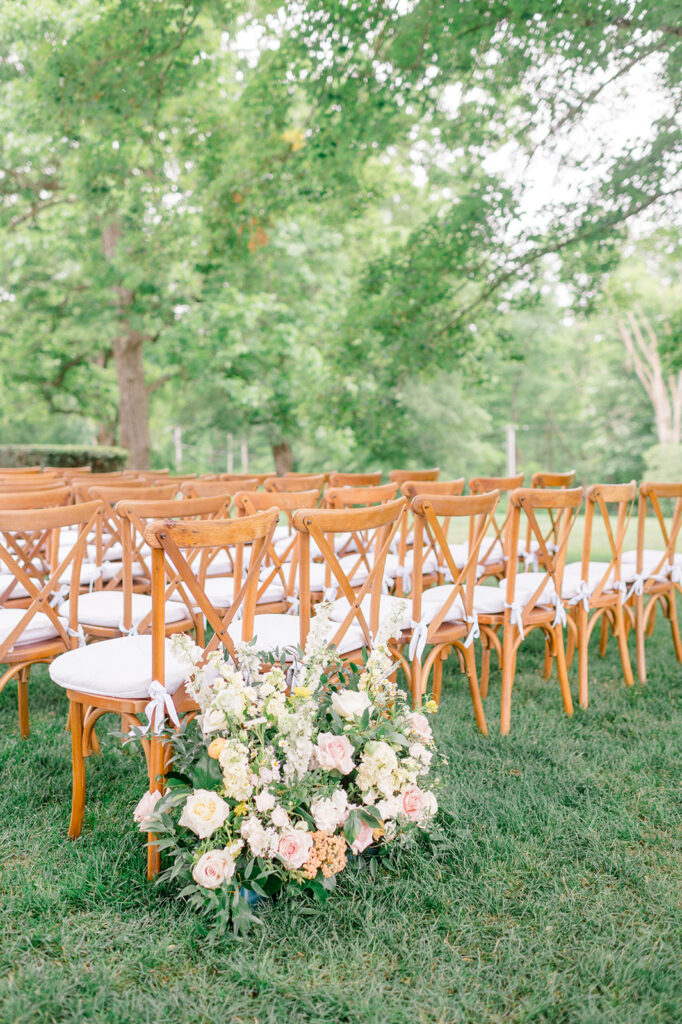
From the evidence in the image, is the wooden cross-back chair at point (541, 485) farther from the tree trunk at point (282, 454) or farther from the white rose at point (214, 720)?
the tree trunk at point (282, 454)

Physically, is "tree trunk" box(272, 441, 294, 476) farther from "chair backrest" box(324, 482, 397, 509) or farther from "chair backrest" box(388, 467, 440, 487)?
"chair backrest" box(324, 482, 397, 509)

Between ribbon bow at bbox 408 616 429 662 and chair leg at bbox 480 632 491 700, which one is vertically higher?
ribbon bow at bbox 408 616 429 662

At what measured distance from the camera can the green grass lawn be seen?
1.82 m

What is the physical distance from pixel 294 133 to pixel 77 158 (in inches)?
102

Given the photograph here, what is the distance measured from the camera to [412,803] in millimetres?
2338

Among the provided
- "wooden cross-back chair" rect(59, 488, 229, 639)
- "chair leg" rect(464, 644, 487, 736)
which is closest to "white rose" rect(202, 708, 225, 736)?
"wooden cross-back chair" rect(59, 488, 229, 639)

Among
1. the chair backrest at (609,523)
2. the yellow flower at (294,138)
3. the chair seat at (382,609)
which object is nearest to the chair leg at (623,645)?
the chair backrest at (609,523)

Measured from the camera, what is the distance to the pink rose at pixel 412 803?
2340mm

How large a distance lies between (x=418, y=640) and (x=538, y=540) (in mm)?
869

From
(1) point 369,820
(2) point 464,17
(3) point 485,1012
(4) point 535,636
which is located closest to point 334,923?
(1) point 369,820

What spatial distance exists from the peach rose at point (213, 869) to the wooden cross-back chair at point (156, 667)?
304mm

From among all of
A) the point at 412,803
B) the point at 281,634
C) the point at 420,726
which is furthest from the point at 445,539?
the point at 412,803

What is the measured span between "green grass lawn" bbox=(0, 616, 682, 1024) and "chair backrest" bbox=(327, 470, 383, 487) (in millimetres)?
3145

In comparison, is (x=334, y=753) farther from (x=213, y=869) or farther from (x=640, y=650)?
(x=640, y=650)
